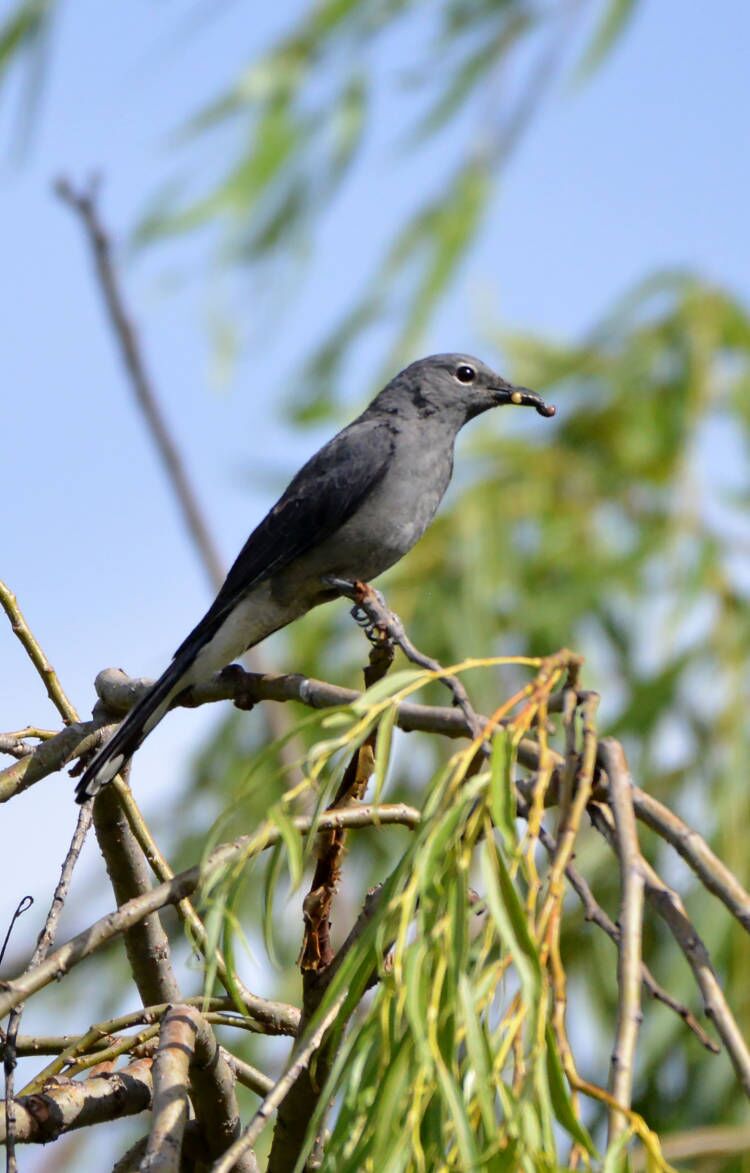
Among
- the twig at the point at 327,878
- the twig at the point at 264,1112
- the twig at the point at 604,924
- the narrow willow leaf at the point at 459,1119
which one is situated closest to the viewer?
the narrow willow leaf at the point at 459,1119

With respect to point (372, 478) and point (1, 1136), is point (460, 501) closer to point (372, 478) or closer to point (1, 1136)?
point (372, 478)

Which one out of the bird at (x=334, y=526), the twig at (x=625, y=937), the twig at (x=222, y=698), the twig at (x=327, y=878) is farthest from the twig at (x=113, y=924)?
the bird at (x=334, y=526)

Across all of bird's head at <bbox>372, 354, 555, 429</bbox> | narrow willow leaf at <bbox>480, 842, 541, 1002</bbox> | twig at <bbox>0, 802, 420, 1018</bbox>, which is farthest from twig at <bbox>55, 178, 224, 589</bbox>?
narrow willow leaf at <bbox>480, 842, 541, 1002</bbox>

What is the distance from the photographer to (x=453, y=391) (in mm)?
4359

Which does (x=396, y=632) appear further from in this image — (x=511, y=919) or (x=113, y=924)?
(x=511, y=919)

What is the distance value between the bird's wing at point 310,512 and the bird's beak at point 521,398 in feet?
1.41

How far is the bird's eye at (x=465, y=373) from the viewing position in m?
4.39

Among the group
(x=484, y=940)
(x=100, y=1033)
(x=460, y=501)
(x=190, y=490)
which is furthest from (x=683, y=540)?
(x=484, y=940)

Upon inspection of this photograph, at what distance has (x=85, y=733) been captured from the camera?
234 centimetres

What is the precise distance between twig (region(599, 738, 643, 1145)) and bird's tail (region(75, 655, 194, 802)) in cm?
92

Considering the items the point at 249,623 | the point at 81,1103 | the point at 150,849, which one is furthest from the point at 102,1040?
the point at 249,623

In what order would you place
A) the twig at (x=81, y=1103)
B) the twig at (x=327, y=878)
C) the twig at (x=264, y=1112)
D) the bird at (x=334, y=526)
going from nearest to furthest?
the twig at (x=264, y=1112) < the twig at (x=81, y=1103) < the twig at (x=327, y=878) < the bird at (x=334, y=526)

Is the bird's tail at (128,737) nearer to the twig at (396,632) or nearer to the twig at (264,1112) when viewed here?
the twig at (396,632)

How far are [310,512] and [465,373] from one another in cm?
74
